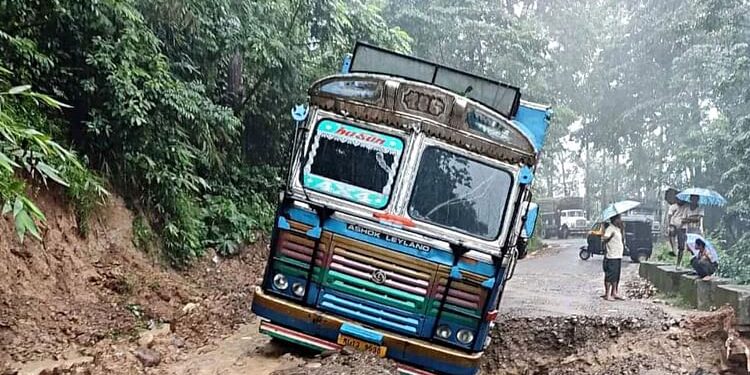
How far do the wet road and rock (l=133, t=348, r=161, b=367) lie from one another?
469cm

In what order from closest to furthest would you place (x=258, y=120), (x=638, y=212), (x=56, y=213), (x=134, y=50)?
(x=56, y=213), (x=134, y=50), (x=258, y=120), (x=638, y=212)

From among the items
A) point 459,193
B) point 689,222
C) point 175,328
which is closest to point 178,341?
point 175,328

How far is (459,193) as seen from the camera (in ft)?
17.8

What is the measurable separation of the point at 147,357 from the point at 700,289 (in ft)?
22.5

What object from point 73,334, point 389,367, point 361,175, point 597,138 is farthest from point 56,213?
point 597,138

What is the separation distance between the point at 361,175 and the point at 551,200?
3154 centimetres

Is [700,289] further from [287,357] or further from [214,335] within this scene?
[214,335]

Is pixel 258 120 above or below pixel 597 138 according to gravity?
below

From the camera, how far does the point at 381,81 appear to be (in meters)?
5.55

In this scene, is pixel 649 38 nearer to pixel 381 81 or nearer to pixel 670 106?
pixel 670 106

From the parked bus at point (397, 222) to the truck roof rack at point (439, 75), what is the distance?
906mm

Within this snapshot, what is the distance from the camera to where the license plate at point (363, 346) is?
5.16 m

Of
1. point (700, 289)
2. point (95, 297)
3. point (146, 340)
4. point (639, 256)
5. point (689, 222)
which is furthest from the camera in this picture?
point (639, 256)

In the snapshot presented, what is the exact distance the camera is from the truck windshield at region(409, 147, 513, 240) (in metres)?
5.37
